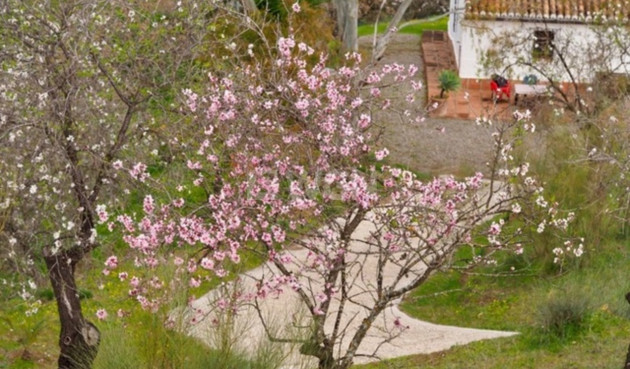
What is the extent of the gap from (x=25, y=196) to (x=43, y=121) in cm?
149

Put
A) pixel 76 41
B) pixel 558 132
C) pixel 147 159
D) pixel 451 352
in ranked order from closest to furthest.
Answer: pixel 76 41 → pixel 451 352 → pixel 147 159 → pixel 558 132

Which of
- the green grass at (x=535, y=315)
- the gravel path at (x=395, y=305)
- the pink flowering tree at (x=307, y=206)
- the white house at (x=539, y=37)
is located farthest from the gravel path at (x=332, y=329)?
the white house at (x=539, y=37)

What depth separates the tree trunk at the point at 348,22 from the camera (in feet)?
83.6

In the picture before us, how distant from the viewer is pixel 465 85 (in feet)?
97.3

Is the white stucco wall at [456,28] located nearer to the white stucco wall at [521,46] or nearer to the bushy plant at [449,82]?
the white stucco wall at [521,46]

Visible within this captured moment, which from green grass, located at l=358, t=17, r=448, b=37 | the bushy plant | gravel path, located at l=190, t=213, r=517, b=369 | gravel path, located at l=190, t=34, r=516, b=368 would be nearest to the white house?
the bushy plant

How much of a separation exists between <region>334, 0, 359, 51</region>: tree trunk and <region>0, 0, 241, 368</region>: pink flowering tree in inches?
425

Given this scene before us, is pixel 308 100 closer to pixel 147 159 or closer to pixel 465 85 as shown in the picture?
pixel 147 159

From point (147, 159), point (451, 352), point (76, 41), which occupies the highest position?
point (76, 41)

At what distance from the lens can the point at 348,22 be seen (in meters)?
25.6

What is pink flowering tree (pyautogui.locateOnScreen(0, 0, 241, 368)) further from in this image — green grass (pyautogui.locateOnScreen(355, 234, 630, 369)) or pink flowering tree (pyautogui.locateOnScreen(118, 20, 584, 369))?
green grass (pyautogui.locateOnScreen(355, 234, 630, 369))

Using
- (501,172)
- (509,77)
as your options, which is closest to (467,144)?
(509,77)

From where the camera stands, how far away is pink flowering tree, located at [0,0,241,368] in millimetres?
11711

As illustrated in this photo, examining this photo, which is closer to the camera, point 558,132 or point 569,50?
point 558,132
